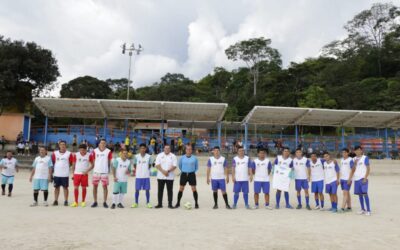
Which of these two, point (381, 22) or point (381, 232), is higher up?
point (381, 22)

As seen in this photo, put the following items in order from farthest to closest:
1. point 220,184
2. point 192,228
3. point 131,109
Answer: point 131,109, point 220,184, point 192,228

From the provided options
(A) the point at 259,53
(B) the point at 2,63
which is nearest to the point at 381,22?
(A) the point at 259,53

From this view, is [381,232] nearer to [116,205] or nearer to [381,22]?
[116,205]

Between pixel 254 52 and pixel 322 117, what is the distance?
3423 centimetres

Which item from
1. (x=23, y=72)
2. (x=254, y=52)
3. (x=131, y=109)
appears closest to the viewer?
(x=131, y=109)

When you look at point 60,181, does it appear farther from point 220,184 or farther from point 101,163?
point 220,184

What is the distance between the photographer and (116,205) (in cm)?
883

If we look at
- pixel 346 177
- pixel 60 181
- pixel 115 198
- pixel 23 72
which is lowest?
pixel 115 198

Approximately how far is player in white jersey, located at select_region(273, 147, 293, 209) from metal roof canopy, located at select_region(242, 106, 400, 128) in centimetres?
1071

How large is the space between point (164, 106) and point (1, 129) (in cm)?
1604

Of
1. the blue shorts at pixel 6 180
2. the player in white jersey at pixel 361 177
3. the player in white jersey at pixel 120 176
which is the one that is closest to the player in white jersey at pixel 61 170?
the player in white jersey at pixel 120 176

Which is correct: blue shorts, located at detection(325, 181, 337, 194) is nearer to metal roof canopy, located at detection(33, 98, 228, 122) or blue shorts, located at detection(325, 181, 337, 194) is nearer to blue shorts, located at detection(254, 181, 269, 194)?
blue shorts, located at detection(254, 181, 269, 194)

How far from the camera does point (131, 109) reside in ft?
67.2

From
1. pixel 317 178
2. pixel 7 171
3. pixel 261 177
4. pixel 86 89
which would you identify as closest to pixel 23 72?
pixel 7 171
